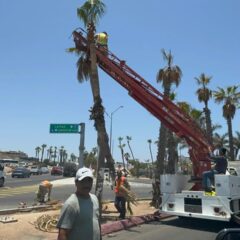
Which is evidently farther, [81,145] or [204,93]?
[204,93]

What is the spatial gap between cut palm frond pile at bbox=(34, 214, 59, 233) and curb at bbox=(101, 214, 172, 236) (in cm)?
138

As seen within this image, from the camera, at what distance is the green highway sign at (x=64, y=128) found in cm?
1614

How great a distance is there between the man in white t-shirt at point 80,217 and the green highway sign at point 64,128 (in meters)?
11.2

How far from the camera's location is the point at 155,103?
16.6m

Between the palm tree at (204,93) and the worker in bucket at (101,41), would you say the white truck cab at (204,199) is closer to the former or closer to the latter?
the worker in bucket at (101,41)

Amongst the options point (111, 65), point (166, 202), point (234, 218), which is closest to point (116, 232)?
point (166, 202)

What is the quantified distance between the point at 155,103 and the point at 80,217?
12022 mm

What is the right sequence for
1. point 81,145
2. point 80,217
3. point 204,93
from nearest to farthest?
1. point 80,217
2. point 81,145
3. point 204,93

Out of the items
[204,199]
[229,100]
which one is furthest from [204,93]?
[204,199]

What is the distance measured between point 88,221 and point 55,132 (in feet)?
39.6

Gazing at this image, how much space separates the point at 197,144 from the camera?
16625mm

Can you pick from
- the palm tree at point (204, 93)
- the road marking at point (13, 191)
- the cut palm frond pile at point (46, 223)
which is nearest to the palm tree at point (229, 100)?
the palm tree at point (204, 93)

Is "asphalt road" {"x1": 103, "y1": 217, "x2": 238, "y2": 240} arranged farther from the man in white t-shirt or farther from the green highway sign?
the man in white t-shirt

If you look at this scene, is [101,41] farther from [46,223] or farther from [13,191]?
[13,191]
